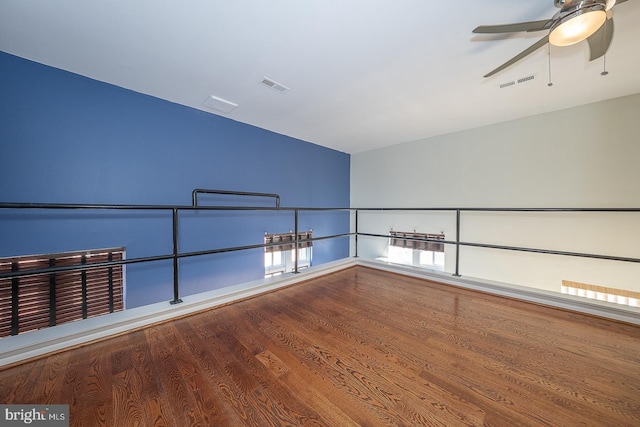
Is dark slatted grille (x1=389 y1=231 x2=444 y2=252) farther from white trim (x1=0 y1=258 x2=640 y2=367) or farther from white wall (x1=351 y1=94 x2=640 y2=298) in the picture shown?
white trim (x1=0 y1=258 x2=640 y2=367)

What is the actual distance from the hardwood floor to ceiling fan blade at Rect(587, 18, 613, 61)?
6.31 feet

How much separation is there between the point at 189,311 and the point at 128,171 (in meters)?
1.81

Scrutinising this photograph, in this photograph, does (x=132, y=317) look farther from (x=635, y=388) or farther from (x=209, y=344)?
(x=635, y=388)

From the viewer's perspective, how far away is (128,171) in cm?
242

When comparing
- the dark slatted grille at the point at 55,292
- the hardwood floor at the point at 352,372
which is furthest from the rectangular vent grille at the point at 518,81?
the dark slatted grille at the point at 55,292

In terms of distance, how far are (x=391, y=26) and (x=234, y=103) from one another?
1.95m

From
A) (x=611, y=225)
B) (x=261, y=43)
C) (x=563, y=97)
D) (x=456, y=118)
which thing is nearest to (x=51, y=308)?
(x=261, y=43)

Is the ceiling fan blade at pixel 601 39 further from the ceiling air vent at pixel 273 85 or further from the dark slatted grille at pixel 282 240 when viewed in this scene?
the dark slatted grille at pixel 282 240

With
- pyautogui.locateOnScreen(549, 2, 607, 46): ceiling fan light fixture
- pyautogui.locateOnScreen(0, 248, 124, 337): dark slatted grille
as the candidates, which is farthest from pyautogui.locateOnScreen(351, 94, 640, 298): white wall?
pyautogui.locateOnScreen(0, 248, 124, 337): dark slatted grille

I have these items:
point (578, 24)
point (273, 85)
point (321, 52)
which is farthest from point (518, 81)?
point (273, 85)

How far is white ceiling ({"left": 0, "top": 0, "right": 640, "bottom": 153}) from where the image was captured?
4.77ft

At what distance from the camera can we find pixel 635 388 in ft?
3.23

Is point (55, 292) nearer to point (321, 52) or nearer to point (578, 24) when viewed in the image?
point (321, 52)

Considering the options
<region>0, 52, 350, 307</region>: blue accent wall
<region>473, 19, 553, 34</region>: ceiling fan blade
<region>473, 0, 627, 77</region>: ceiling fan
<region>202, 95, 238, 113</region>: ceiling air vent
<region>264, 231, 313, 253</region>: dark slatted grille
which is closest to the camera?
<region>473, 0, 627, 77</region>: ceiling fan
